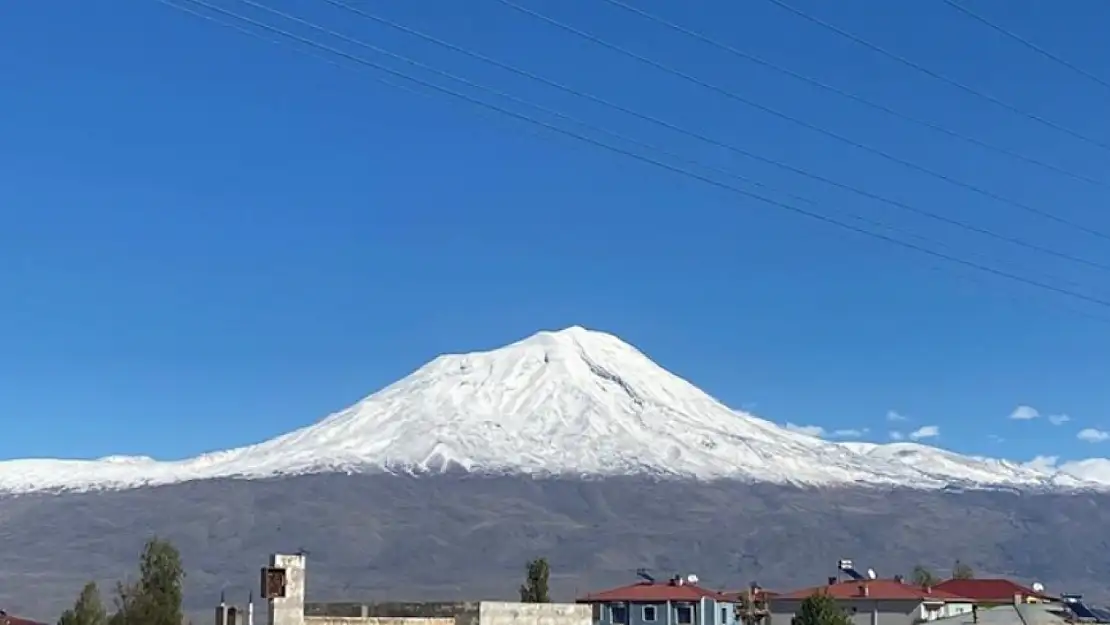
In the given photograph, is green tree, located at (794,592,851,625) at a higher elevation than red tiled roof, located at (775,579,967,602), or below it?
below

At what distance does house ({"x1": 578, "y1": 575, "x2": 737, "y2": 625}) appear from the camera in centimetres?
10544

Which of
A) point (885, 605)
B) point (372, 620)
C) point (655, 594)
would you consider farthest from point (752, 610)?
point (372, 620)

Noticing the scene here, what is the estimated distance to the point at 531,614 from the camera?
5469 cm

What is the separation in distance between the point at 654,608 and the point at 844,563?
18.1 m

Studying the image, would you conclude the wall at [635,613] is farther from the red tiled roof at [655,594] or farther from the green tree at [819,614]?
the green tree at [819,614]

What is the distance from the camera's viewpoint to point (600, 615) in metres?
107

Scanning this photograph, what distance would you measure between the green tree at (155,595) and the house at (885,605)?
1312 inches

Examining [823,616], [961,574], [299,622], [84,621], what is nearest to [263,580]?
[299,622]

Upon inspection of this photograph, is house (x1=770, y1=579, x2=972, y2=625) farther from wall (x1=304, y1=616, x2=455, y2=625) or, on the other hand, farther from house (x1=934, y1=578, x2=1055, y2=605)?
wall (x1=304, y1=616, x2=455, y2=625)

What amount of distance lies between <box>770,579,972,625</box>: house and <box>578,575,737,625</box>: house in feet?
12.6

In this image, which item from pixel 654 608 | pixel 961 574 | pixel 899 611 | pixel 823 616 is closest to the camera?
pixel 823 616

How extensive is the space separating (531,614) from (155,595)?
44662 millimetres

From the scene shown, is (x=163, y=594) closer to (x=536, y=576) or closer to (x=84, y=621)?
(x=84, y=621)

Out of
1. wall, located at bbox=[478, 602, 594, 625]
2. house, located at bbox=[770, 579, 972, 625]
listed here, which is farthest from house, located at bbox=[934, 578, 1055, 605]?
wall, located at bbox=[478, 602, 594, 625]
